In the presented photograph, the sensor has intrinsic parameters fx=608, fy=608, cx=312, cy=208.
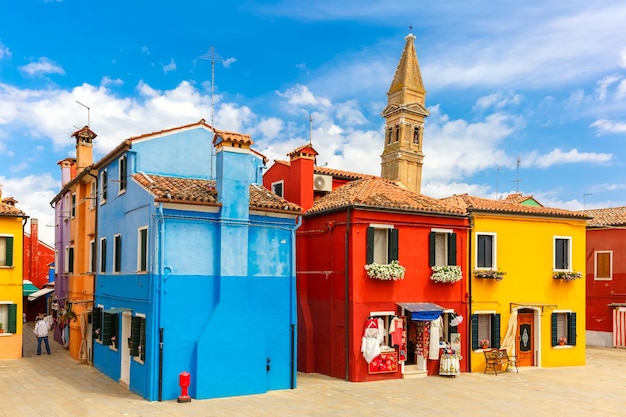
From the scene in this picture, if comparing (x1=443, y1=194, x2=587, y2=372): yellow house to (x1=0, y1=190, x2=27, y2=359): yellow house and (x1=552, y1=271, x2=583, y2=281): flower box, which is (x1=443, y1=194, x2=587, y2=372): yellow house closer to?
(x1=552, y1=271, x2=583, y2=281): flower box

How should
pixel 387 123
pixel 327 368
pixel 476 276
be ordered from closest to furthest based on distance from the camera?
pixel 327 368
pixel 476 276
pixel 387 123

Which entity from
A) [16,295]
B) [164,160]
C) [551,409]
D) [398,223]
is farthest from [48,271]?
[551,409]

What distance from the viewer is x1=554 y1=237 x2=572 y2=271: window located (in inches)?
992

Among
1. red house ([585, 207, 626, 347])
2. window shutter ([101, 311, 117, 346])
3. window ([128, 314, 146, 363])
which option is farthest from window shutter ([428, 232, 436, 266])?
red house ([585, 207, 626, 347])

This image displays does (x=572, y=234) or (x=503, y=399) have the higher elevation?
(x=572, y=234)

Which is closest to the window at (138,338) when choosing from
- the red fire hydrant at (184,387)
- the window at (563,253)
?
the red fire hydrant at (184,387)

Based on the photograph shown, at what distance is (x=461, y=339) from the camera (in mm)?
22688

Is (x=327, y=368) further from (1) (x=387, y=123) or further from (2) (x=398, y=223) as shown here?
(1) (x=387, y=123)

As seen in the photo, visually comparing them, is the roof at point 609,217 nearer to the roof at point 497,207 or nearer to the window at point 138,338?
the roof at point 497,207

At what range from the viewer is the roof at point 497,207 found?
77.7 ft

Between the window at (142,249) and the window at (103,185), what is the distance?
187 inches

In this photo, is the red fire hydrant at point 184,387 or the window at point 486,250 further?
the window at point 486,250

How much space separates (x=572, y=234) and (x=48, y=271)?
36.0m

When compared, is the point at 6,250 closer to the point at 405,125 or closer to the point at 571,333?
the point at 571,333
